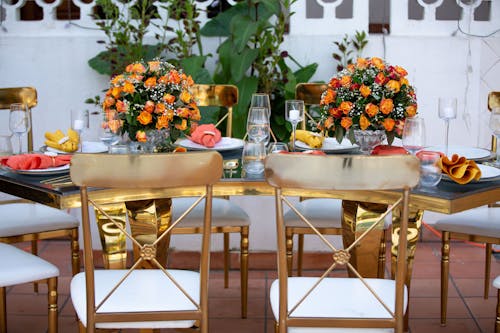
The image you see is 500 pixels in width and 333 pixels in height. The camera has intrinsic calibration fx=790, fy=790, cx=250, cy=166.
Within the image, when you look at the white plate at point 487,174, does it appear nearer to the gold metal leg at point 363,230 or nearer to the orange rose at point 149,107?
the gold metal leg at point 363,230

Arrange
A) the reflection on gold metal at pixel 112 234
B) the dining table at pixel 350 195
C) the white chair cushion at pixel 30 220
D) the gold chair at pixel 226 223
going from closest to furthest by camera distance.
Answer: the dining table at pixel 350 195 → the reflection on gold metal at pixel 112 234 → the white chair cushion at pixel 30 220 → the gold chair at pixel 226 223

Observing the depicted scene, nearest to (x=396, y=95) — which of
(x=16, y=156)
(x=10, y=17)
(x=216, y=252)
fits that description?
(x=16, y=156)

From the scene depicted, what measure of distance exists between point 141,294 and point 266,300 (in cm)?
137

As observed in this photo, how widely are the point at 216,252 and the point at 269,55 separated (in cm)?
120

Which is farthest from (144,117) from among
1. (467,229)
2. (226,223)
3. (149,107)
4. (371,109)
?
(467,229)

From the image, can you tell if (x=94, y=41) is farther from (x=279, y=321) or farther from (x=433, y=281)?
(x=279, y=321)

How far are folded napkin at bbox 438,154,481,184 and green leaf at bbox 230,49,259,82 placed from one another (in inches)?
80.0

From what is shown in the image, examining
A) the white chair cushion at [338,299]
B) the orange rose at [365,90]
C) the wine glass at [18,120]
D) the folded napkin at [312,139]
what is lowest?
the white chair cushion at [338,299]

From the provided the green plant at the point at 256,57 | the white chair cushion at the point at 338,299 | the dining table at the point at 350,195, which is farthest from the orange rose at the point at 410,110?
the green plant at the point at 256,57

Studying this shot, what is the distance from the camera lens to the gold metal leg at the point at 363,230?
8.45 ft

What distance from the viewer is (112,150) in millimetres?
2729

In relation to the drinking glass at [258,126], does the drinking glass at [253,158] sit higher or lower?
lower

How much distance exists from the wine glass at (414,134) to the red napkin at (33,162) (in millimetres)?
1140

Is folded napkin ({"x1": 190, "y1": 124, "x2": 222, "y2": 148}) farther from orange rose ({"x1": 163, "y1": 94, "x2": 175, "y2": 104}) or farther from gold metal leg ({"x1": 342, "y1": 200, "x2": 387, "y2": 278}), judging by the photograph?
gold metal leg ({"x1": 342, "y1": 200, "x2": 387, "y2": 278})
